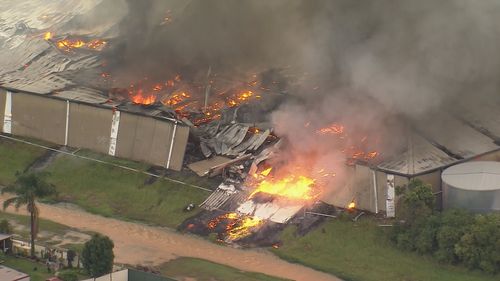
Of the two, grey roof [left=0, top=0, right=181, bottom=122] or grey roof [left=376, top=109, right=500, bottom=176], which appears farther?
grey roof [left=0, top=0, right=181, bottom=122]

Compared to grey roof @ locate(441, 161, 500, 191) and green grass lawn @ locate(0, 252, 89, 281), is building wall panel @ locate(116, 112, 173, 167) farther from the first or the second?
grey roof @ locate(441, 161, 500, 191)

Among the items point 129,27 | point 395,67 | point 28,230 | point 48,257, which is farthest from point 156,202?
point 129,27

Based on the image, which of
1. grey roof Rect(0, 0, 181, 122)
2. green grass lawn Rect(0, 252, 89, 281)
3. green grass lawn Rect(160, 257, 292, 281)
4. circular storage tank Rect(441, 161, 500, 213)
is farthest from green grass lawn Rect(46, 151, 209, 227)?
circular storage tank Rect(441, 161, 500, 213)

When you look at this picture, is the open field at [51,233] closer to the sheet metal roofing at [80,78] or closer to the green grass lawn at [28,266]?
the green grass lawn at [28,266]

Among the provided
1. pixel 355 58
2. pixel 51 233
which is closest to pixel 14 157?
pixel 51 233

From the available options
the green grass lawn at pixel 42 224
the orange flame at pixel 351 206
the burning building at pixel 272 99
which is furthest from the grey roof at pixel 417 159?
the green grass lawn at pixel 42 224

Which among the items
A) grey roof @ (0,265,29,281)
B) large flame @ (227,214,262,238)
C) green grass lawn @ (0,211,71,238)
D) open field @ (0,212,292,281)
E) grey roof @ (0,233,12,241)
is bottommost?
grey roof @ (0,265,29,281)

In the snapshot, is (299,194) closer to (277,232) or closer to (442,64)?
(277,232)
